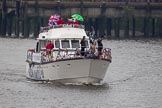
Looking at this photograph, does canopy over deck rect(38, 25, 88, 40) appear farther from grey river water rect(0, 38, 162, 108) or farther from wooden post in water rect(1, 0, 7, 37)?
wooden post in water rect(1, 0, 7, 37)

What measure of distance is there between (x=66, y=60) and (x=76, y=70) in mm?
974

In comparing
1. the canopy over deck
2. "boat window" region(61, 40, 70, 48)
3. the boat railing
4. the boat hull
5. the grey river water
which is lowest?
the grey river water

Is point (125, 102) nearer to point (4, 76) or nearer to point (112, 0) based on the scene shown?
point (4, 76)

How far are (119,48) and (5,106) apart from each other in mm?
63339

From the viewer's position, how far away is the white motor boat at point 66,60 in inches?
2212

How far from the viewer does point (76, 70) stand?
56.5 meters

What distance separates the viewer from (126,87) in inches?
2298

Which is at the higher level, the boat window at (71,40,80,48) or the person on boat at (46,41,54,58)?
the boat window at (71,40,80,48)

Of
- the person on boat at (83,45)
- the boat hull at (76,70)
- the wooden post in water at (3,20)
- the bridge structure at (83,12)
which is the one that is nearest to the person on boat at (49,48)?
the boat hull at (76,70)

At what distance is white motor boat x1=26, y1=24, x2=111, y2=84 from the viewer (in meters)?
56.2

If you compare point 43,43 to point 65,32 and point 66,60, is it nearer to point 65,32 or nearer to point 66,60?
point 65,32

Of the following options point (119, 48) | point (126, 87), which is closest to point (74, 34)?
point (126, 87)

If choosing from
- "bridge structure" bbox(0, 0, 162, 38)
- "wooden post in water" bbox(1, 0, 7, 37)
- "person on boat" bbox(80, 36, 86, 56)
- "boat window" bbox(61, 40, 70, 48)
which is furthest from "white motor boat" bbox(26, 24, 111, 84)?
"wooden post in water" bbox(1, 0, 7, 37)

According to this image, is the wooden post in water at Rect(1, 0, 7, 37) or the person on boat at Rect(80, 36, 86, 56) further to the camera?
the wooden post in water at Rect(1, 0, 7, 37)
